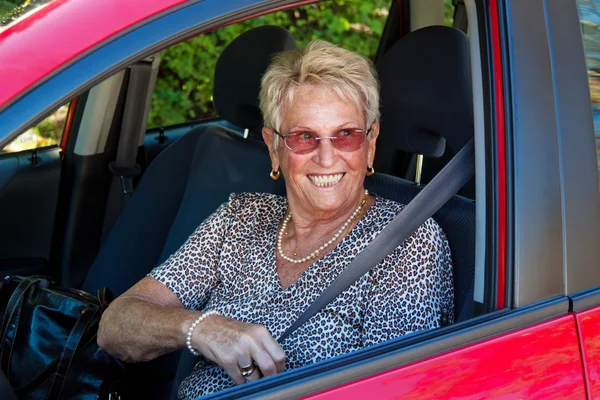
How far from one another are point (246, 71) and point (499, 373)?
5.09ft

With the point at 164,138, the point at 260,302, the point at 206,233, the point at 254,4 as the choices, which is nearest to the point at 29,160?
the point at 164,138

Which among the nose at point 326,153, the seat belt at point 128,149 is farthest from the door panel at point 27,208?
the nose at point 326,153

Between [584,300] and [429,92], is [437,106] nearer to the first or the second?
[429,92]

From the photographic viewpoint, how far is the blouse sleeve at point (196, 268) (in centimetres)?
238

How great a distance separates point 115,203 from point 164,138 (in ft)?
1.41

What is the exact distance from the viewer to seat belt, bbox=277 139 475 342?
178cm

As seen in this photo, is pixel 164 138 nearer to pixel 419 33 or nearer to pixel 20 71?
pixel 419 33

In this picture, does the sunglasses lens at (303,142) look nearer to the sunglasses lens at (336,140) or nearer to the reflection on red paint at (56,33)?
the sunglasses lens at (336,140)

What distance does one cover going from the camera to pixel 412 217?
186cm

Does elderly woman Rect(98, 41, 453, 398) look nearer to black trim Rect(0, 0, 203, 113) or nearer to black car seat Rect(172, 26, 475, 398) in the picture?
black car seat Rect(172, 26, 475, 398)

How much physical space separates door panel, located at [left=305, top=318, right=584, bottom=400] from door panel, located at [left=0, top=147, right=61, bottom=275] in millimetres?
2172

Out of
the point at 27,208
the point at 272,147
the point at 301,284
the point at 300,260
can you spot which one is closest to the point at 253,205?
the point at 272,147

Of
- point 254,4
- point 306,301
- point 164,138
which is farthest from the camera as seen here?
point 164,138

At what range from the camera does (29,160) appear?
11.2ft
